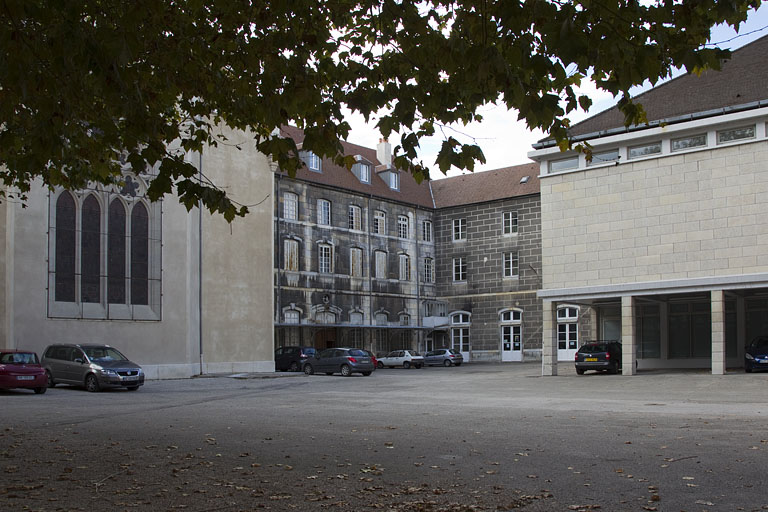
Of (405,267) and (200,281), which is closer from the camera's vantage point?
(200,281)

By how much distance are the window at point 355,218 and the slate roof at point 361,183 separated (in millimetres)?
1122

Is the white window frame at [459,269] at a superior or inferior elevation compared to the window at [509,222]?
inferior

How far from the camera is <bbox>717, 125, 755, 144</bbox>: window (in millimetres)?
29456

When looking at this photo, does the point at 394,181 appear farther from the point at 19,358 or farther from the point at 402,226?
the point at 19,358

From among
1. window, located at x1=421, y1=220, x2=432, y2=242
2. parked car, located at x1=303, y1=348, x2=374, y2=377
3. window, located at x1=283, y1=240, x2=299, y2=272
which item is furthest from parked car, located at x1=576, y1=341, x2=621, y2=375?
window, located at x1=421, y1=220, x2=432, y2=242

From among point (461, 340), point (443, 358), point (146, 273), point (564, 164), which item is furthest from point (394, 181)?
point (146, 273)

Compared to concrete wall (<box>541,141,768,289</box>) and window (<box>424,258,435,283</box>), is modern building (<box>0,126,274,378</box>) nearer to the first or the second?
concrete wall (<box>541,141,768,289</box>)

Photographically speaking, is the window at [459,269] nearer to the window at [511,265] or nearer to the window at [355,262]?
the window at [511,265]

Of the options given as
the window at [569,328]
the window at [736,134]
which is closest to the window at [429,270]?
the window at [569,328]

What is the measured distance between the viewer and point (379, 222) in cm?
5316

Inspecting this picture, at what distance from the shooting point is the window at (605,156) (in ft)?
106

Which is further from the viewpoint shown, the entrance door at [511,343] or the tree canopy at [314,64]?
the entrance door at [511,343]

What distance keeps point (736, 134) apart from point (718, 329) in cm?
729

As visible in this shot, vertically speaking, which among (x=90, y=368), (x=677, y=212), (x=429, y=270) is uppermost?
(x=677, y=212)
